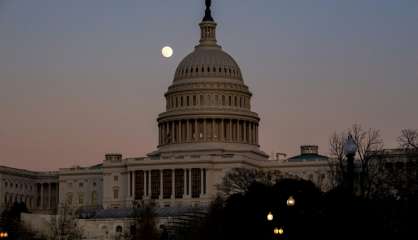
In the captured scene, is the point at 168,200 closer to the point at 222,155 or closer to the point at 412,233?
the point at 222,155

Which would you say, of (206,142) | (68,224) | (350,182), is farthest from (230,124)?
(350,182)

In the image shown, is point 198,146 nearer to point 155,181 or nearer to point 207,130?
point 207,130

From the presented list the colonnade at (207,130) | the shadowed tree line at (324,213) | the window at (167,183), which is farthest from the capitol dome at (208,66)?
the shadowed tree line at (324,213)

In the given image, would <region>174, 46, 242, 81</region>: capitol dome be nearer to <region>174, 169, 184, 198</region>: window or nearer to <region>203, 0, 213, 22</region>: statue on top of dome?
<region>203, 0, 213, 22</region>: statue on top of dome

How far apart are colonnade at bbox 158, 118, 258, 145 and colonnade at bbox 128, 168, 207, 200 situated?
25.2 feet

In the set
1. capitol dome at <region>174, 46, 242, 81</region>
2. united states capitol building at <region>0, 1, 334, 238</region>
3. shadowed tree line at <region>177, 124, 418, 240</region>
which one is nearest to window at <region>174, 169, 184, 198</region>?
united states capitol building at <region>0, 1, 334, 238</region>

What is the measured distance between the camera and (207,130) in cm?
19075

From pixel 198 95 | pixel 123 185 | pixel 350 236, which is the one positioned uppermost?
pixel 198 95

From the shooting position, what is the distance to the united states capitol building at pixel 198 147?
18260 centimetres

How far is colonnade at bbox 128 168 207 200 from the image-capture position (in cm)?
18238

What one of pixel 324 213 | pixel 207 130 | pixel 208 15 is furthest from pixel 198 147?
pixel 324 213

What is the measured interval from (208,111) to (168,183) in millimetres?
11379

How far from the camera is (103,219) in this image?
16300 centimetres

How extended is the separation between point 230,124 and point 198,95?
5.88 m
